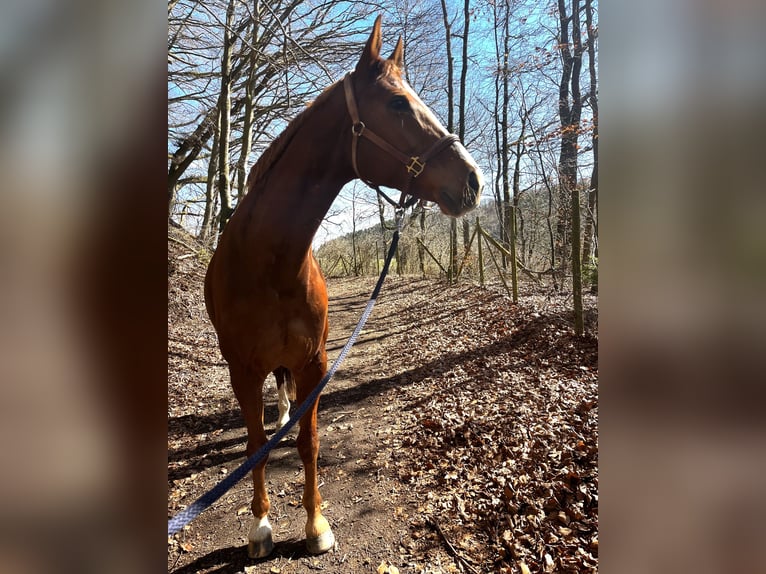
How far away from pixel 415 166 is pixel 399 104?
1.12 feet

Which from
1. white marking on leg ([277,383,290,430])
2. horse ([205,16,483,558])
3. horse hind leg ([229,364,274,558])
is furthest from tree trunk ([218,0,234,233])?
horse hind leg ([229,364,274,558])

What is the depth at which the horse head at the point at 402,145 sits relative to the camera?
1.83 meters

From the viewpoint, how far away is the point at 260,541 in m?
2.29

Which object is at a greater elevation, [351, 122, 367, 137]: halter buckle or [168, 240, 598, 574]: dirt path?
[351, 122, 367, 137]: halter buckle

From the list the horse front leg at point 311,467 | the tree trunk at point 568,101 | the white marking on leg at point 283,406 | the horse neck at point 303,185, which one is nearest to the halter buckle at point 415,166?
the horse neck at point 303,185

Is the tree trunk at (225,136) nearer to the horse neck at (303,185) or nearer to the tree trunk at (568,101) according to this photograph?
the horse neck at (303,185)

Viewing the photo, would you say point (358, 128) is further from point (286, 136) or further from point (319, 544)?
point (319, 544)

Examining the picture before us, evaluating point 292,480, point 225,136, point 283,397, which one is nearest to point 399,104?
point 292,480

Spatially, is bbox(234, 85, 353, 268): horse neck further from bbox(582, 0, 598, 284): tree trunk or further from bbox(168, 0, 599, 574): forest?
bbox(582, 0, 598, 284): tree trunk

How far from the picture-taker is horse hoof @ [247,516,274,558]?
2.28 metres

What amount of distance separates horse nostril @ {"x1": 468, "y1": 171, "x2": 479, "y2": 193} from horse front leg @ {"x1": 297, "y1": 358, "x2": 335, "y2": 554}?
1.36 metres
